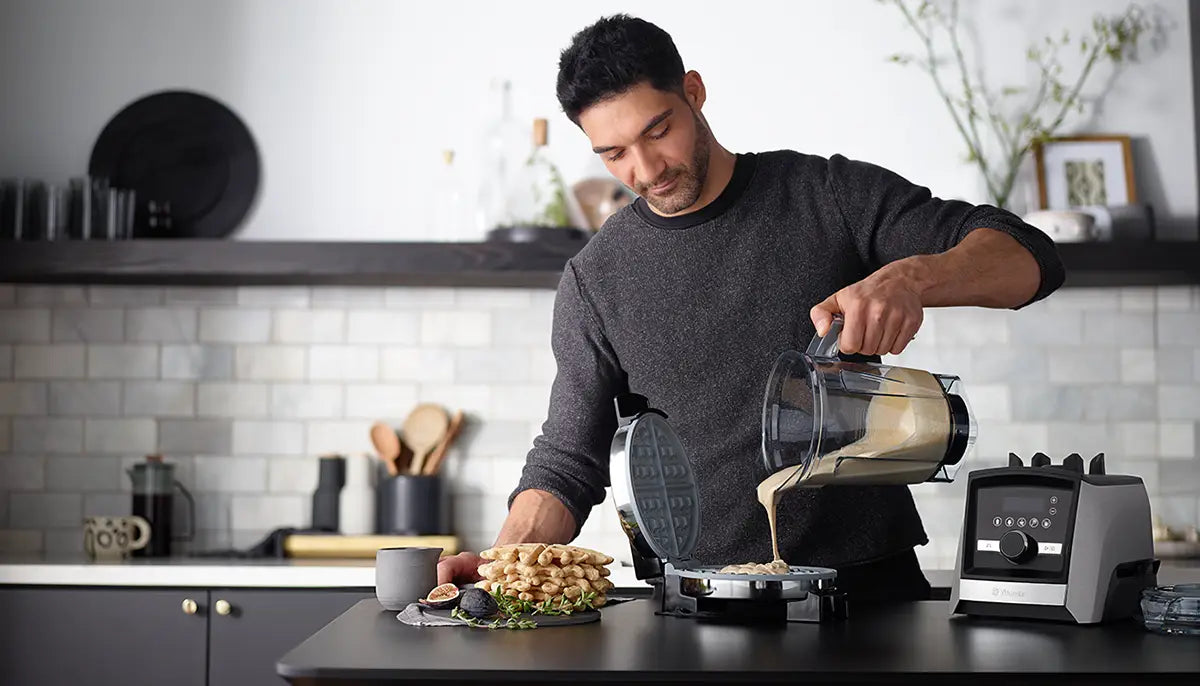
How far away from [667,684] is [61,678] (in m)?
2.49

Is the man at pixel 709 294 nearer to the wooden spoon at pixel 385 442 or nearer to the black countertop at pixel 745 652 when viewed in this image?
the black countertop at pixel 745 652

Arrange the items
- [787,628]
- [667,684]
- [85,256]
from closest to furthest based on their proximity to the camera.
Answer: [667,684] < [787,628] < [85,256]

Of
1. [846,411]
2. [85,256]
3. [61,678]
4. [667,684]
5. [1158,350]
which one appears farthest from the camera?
[1158,350]

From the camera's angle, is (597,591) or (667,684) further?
(597,591)

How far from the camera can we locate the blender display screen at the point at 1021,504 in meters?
1.71

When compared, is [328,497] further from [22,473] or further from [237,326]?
[22,473]

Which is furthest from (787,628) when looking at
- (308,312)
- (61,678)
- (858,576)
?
(308,312)

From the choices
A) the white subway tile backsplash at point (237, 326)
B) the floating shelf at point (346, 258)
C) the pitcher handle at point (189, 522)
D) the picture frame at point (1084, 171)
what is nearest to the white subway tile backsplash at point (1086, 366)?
the floating shelf at point (346, 258)

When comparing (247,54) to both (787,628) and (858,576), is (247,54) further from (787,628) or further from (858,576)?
(787,628)

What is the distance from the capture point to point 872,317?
5.36 ft

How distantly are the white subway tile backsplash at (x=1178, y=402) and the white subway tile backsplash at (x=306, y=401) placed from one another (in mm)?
2389

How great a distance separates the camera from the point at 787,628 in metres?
1.55

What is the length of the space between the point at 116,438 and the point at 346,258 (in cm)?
94

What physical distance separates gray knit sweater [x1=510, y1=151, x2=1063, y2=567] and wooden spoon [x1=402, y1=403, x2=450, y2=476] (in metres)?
1.50
